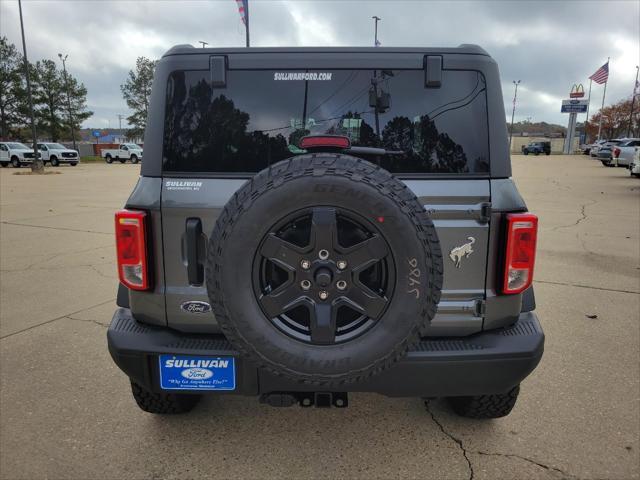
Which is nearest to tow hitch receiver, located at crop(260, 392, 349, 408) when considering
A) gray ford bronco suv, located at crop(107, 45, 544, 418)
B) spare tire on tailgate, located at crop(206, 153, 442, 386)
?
gray ford bronco suv, located at crop(107, 45, 544, 418)

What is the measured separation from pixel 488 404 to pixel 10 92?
60104 mm

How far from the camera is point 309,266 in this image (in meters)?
1.89

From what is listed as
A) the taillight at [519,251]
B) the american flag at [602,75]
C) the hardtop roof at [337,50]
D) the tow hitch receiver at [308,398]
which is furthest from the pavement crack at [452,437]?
the american flag at [602,75]

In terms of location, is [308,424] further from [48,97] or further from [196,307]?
[48,97]

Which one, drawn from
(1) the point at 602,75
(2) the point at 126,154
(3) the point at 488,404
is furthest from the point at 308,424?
(1) the point at 602,75

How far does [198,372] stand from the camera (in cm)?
217

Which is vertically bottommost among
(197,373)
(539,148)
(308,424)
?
(308,424)

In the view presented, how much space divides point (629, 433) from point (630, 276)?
3.86m

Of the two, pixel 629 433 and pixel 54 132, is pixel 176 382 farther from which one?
pixel 54 132

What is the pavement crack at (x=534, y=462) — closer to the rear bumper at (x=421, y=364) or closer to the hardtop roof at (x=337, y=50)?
the rear bumper at (x=421, y=364)

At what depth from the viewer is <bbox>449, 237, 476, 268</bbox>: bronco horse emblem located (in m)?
2.19

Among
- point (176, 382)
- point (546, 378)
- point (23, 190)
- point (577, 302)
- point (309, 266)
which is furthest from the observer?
point (23, 190)

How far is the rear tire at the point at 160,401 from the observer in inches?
106

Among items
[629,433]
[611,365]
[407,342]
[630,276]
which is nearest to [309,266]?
[407,342]
